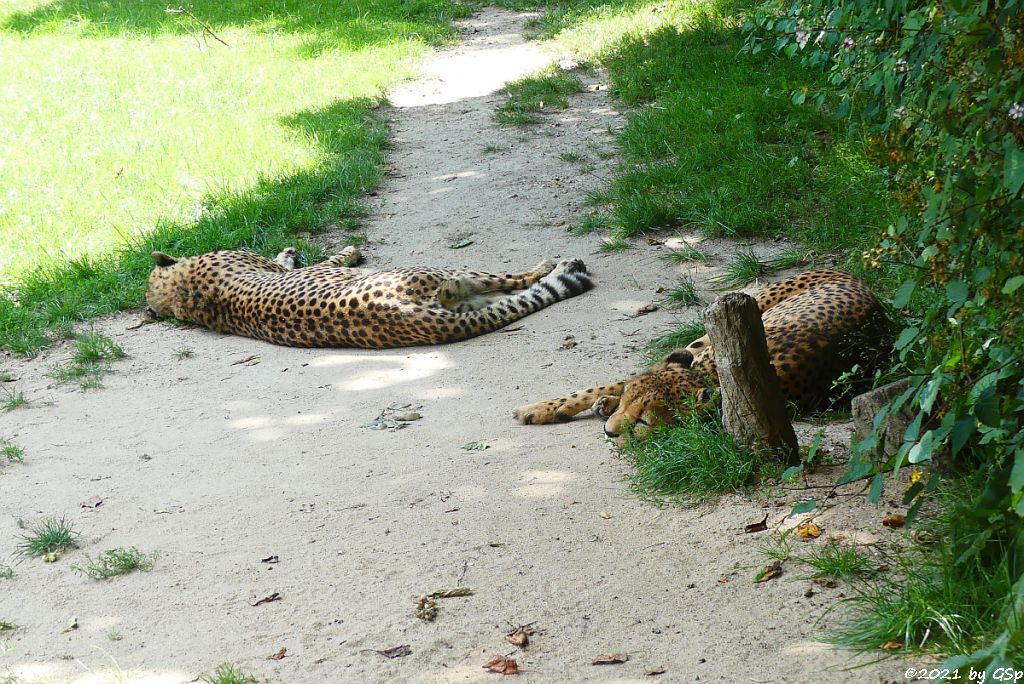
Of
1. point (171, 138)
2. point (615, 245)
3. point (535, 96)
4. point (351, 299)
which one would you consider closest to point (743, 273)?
point (615, 245)

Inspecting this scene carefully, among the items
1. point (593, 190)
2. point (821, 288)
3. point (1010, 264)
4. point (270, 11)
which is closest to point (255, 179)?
point (593, 190)

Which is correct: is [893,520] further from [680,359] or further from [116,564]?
A: [116,564]

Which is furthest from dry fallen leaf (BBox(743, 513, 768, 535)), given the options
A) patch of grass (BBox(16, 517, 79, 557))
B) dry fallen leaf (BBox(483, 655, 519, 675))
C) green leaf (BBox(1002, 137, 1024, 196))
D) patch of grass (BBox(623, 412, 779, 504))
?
patch of grass (BBox(16, 517, 79, 557))

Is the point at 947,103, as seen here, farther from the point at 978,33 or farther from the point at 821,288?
the point at 821,288

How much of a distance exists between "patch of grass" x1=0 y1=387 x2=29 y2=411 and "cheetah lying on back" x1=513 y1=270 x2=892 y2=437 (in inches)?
125

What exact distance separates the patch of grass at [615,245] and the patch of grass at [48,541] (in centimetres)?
431

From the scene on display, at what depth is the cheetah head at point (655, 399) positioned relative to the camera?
15.2ft

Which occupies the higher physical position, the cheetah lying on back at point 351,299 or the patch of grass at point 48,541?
the cheetah lying on back at point 351,299

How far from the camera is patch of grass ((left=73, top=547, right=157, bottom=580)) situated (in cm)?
429

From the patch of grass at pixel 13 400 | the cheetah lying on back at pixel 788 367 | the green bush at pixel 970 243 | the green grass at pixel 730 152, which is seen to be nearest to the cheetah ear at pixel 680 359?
the cheetah lying on back at pixel 788 367

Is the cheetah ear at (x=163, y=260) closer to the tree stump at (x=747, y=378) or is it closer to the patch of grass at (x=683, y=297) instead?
the patch of grass at (x=683, y=297)

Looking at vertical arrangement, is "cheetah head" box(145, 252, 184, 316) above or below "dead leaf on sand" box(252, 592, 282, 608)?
above

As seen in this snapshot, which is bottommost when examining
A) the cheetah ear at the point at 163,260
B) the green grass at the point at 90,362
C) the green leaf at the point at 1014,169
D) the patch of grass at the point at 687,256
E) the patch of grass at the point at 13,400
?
the patch of grass at the point at 13,400

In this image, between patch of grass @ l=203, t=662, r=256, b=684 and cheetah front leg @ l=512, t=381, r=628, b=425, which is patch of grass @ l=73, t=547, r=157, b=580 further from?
cheetah front leg @ l=512, t=381, r=628, b=425
